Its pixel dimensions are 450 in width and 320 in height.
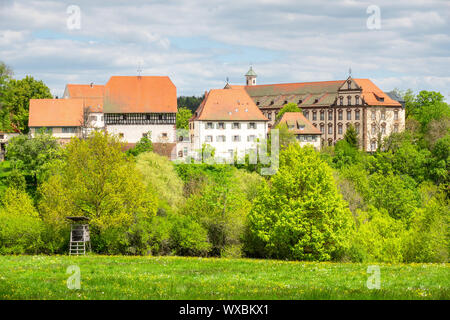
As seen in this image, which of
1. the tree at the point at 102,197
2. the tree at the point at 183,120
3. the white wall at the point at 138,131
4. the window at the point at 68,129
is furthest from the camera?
the tree at the point at 183,120

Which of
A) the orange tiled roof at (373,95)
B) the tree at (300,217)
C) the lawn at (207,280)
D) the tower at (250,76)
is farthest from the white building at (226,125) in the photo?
the tower at (250,76)

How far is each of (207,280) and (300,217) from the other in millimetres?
20757

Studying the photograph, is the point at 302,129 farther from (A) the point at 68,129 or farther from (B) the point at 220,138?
(A) the point at 68,129

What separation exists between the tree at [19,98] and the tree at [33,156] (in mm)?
19615

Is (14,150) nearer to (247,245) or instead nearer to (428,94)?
(247,245)

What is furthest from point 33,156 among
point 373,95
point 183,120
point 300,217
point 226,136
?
point 373,95

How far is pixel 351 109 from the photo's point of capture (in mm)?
118812

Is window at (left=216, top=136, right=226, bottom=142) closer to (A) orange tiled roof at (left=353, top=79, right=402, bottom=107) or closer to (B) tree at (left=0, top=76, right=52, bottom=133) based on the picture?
(B) tree at (left=0, top=76, right=52, bottom=133)

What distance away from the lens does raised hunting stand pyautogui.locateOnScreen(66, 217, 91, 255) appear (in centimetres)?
3984

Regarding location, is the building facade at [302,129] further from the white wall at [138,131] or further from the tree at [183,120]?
the white wall at [138,131]

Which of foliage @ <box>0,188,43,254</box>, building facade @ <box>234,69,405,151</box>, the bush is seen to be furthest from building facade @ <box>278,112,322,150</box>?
foliage @ <box>0,188,43,254</box>

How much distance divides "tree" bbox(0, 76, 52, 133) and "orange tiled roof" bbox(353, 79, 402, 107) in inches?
2306

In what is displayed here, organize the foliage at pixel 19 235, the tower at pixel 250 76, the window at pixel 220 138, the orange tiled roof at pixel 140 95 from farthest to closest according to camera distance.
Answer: the tower at pixel 250 76 < the window at pixel 220 138 < the orange tiled roof at pixel 140 95 < the foliage at pixel 19 235

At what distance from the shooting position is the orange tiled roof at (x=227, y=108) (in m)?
93.6
